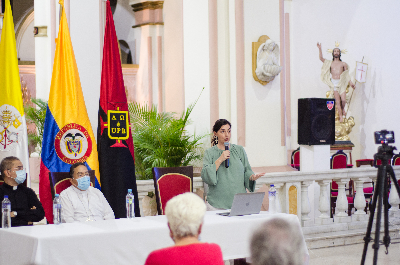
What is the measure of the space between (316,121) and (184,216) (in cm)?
433

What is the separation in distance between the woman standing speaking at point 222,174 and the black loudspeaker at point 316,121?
1.75 m

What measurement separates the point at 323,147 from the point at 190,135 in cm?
168

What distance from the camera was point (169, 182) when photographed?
467cm

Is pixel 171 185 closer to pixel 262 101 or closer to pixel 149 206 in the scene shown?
pixel 149 206

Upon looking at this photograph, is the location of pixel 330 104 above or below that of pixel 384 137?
above

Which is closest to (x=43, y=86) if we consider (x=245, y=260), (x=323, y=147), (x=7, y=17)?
(x=7, y=17)

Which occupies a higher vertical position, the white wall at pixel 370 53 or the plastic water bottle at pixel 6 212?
the white wall at pixel 370 53

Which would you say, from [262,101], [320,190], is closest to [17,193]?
[320,190]

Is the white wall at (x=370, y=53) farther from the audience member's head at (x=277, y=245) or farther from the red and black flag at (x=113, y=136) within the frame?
the audience member's head at (x=277, y=245)

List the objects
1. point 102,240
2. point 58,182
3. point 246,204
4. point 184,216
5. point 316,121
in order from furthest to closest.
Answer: point 316,121 → point 58,182 → point 246,204 → point 102,240 → point 184,216

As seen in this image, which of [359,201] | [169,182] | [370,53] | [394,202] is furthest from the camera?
[370,53]

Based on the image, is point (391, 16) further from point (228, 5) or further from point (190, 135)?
point (190, 135)

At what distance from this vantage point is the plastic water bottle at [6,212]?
356cm

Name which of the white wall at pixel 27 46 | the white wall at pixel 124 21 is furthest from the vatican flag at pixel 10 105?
the white wall at pixel 27 46
